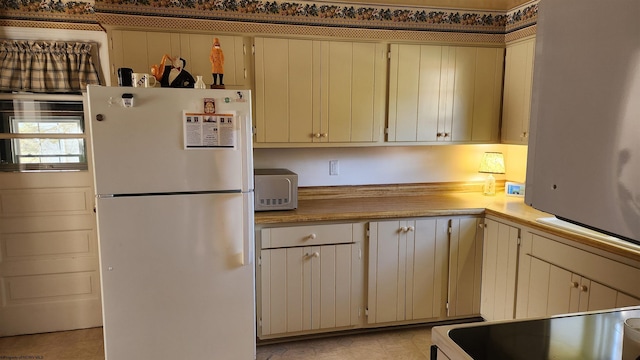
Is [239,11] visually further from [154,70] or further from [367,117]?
[367,117]

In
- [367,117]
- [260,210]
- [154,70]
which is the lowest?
[260,210]

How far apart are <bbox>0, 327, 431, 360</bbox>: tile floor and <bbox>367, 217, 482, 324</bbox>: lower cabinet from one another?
14 centimetres

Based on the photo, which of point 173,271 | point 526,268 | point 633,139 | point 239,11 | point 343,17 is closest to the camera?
point 633,139

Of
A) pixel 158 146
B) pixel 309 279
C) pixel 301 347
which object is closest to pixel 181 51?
pixel 158 146

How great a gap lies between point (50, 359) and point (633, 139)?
3.12 metres

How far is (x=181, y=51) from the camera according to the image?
8.29 feet

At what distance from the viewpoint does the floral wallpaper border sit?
2.50 m

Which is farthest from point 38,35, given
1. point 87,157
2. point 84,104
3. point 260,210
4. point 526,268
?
point 526,268

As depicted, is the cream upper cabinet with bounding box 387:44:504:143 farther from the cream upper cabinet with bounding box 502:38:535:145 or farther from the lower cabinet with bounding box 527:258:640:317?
the lower cabinet with bounding box 527:258:640:317

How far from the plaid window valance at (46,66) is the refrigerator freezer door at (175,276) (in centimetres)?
119

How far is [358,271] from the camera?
2639mm

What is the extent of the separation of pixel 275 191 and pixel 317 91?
755mm

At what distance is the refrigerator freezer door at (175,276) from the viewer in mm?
2041

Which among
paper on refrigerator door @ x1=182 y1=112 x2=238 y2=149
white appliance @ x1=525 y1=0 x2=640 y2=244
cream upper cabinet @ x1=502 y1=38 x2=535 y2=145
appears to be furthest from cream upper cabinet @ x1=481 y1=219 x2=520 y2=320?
white appliance @ x1=525 y1=0 x2=640 y2=244
